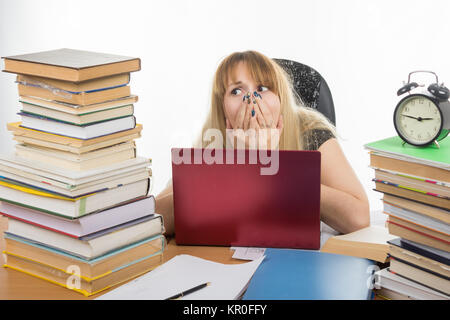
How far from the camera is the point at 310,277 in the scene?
1224 mm

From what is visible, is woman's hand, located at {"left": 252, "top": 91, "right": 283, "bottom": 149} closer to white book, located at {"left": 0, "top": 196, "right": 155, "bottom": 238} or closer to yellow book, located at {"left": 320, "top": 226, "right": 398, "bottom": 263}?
yellow book, located at {"left": 320, "top": 226, "right": 398, "bottom": 263}

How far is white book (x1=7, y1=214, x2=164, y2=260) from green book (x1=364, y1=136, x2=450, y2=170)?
0.52 metres

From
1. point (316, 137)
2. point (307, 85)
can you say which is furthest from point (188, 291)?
point (307, 85)

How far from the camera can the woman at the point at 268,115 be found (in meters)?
1.84

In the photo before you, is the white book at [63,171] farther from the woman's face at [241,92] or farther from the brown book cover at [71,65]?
the woman's face at [241,92]

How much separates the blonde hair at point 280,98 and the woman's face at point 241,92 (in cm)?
1

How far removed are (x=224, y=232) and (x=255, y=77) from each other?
2.06ft

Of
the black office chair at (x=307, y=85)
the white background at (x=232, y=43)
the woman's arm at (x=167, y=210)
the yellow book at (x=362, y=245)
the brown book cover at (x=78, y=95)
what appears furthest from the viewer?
the white background at (x=232, y=43)

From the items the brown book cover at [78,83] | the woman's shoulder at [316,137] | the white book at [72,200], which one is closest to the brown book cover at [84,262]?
the white book at [72,200]

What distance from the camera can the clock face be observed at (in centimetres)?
116

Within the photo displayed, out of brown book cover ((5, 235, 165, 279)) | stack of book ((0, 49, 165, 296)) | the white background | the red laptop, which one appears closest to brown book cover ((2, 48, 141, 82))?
stack of book ((0, 49, 165, 296))

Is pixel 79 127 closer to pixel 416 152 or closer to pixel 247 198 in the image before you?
pixel 247 198
